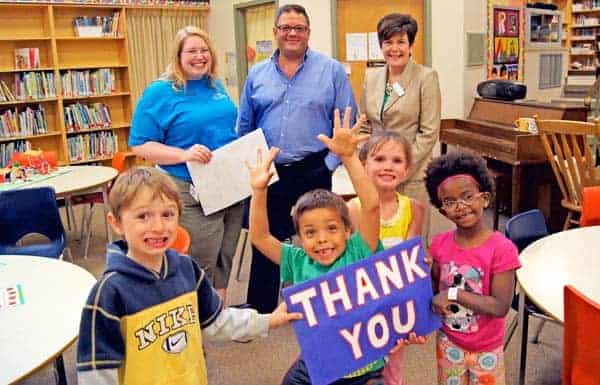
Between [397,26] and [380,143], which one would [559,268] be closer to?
[380,143]

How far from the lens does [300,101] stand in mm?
2678

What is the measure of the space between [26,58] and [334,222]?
5.65 meters

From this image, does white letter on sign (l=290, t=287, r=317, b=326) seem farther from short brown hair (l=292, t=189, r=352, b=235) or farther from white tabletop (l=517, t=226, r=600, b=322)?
white tabletop (l=517, t=226, r=600, b=322)

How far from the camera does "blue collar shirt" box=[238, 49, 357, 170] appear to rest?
8.80 feet

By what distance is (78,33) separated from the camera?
6.54 meters

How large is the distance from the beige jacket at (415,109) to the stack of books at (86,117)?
15.6 feet

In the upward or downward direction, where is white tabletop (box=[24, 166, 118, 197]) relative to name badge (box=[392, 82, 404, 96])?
downward

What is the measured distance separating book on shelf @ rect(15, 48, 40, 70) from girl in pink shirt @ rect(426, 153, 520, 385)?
5.65m

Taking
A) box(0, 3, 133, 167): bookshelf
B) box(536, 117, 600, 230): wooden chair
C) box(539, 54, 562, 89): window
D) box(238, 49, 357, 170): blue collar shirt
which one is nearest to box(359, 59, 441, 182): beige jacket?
box(238, 49, 357, 170): blue collar shirt

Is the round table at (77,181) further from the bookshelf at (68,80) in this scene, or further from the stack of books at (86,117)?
the stack of books at (86,117)

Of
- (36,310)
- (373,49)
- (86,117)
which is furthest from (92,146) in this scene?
(36,310)

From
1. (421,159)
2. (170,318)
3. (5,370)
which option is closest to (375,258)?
(170,318)

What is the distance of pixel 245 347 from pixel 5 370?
168 cm

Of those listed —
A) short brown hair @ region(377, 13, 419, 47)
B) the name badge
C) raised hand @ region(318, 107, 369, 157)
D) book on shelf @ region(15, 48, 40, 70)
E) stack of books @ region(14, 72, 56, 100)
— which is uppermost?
book on shelf @ region(15, 48, 40, 70)
